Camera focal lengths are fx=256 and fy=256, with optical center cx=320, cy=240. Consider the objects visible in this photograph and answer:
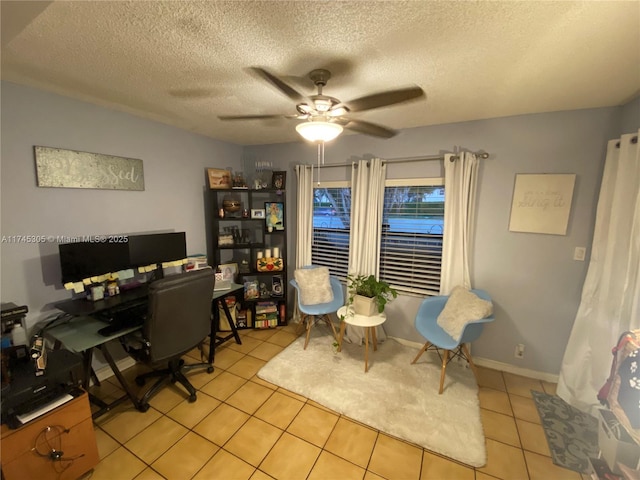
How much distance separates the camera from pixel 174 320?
188 cm

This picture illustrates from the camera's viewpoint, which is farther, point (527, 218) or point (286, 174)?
point (286, 174)

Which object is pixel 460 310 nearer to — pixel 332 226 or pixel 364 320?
pixel 364 320

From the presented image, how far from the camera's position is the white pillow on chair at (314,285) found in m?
2.97

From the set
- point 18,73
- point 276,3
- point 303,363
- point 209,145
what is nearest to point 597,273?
point 303,363

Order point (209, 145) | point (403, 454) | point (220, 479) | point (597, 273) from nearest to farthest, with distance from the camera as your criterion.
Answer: point (220, 479) → point (403, 454) → point (597, 273) → point (209, 145)

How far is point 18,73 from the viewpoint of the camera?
1.63 meters

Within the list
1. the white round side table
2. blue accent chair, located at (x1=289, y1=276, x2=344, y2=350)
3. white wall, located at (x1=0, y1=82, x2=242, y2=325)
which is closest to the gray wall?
white wall, located at (x1=0, y1=82, x2=242, y2=325)

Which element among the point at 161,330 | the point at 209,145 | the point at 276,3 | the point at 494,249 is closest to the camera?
the point at 276,3

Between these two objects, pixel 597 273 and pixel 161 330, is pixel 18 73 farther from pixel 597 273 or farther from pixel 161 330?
pixel 597 273

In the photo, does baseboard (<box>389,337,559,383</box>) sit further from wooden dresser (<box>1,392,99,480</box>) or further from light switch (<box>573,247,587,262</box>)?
wooden dresser (<box>1,392,99,480</box>)

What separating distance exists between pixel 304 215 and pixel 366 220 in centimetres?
83

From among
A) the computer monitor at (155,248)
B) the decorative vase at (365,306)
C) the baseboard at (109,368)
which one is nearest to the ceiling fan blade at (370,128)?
the decorative vase at (365,306)

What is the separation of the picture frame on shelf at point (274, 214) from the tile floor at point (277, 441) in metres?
1.79

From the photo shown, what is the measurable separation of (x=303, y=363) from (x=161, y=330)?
1386 millimetres
